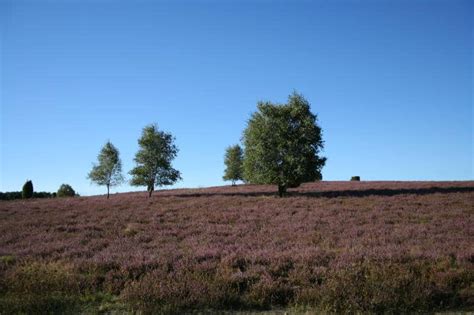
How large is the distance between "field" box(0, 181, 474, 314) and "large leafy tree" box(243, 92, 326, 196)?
11.9 metres

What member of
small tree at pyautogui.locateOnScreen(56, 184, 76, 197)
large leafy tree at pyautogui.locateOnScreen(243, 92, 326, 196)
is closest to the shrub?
large leafy tree at pyautogui.locateOnScreen(243, 92, 326, 196)

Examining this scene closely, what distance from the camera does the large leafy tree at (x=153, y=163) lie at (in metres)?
40.2

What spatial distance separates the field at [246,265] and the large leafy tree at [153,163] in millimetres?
20816

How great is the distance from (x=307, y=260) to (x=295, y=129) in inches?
940

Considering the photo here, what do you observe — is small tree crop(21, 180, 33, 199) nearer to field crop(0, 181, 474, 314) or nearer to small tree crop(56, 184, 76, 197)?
small tree crop(56, 184, 76, 197)

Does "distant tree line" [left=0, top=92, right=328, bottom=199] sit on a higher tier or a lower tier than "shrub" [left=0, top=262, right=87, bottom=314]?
higher

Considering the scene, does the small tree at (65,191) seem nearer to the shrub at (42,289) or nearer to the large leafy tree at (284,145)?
the large leafy tree at (284,145)

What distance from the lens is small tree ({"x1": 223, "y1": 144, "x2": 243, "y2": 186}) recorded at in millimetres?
60281

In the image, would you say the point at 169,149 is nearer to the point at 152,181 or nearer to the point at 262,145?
the point at 152,181

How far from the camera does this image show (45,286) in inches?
321

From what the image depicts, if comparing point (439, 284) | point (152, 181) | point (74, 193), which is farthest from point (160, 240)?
point (74, 193)

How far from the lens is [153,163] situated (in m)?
40.8

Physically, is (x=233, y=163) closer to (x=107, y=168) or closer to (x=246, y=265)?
(x=107, y=168)

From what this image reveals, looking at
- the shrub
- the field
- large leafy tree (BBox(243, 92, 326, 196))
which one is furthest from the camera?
large leafy tree (BBox(243, 92, 326, 196))
